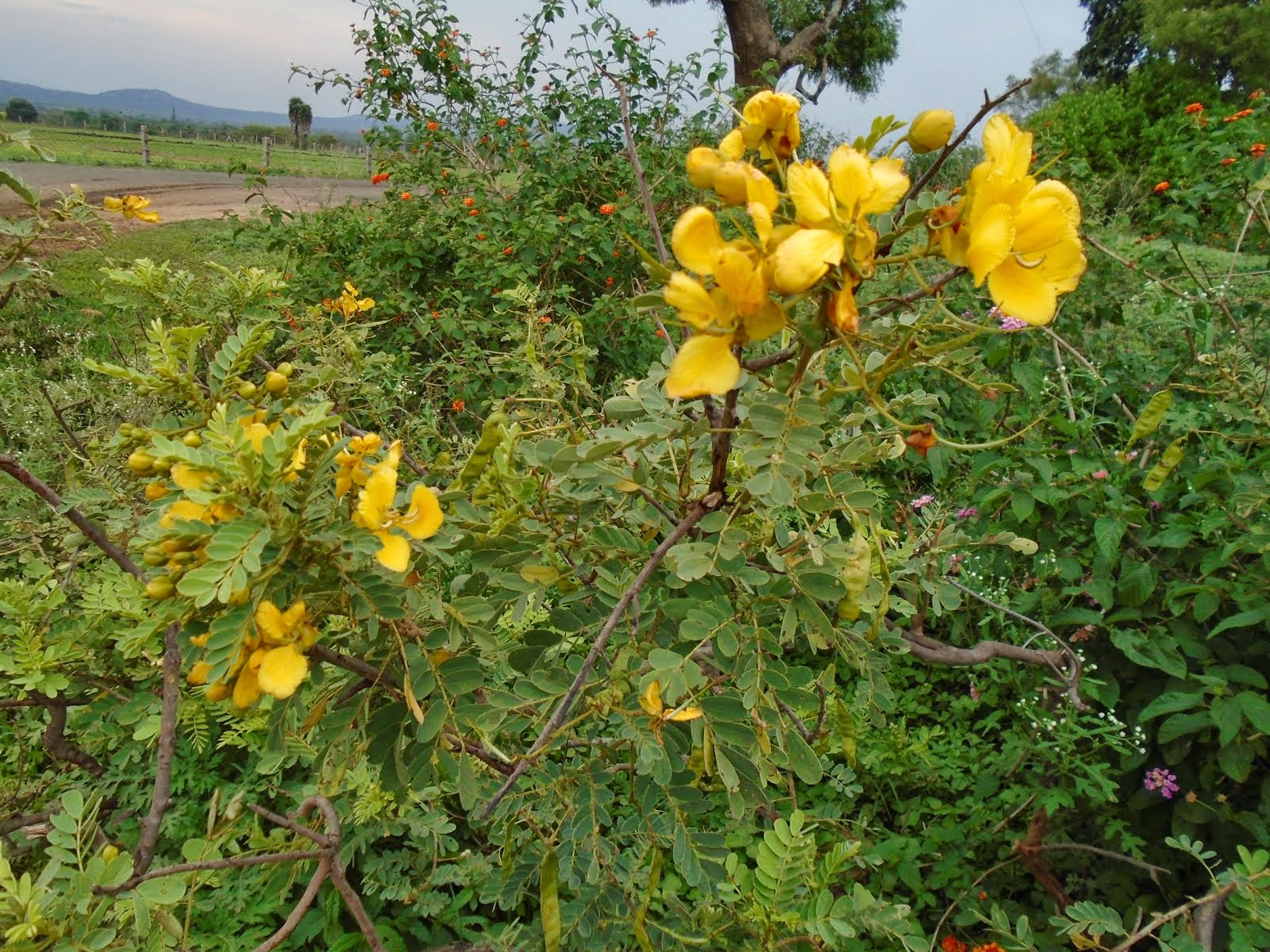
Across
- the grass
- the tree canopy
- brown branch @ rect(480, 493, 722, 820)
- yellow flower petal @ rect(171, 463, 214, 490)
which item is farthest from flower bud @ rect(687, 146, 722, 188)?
the tree canopy

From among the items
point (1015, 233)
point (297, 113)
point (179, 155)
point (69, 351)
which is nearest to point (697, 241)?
point (1015, 233)

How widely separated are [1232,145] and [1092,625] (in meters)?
2.61

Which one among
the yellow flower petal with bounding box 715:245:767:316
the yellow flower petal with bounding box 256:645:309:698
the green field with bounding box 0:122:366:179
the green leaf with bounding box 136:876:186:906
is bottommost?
the green leaf with bounding box 136:876:186:906

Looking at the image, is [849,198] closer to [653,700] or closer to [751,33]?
[653,700]

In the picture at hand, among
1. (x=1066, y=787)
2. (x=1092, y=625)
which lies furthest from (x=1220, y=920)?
(x=1092, y=625)

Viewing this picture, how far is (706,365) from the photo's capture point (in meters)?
0.63

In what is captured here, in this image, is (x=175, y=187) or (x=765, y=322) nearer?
(x=765, y=322)

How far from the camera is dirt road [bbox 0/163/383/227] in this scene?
409 inches

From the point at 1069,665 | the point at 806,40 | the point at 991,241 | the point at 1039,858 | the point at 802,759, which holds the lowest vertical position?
the point at 1039,858

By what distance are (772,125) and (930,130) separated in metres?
0.15

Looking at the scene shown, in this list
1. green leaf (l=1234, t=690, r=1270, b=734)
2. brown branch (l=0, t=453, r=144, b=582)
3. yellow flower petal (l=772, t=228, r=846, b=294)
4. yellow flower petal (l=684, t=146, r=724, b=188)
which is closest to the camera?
yellow flower petal (l=772, t=228, r=846, b=294)

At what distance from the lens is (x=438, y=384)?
3.24 m

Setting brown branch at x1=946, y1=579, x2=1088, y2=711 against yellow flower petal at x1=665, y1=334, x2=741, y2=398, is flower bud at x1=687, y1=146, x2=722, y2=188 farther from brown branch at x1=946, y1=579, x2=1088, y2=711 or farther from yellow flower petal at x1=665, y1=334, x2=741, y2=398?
brown branch at x1=946, y1=579, x2=1088, y2=711

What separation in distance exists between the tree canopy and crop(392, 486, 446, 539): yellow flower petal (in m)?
4.30
